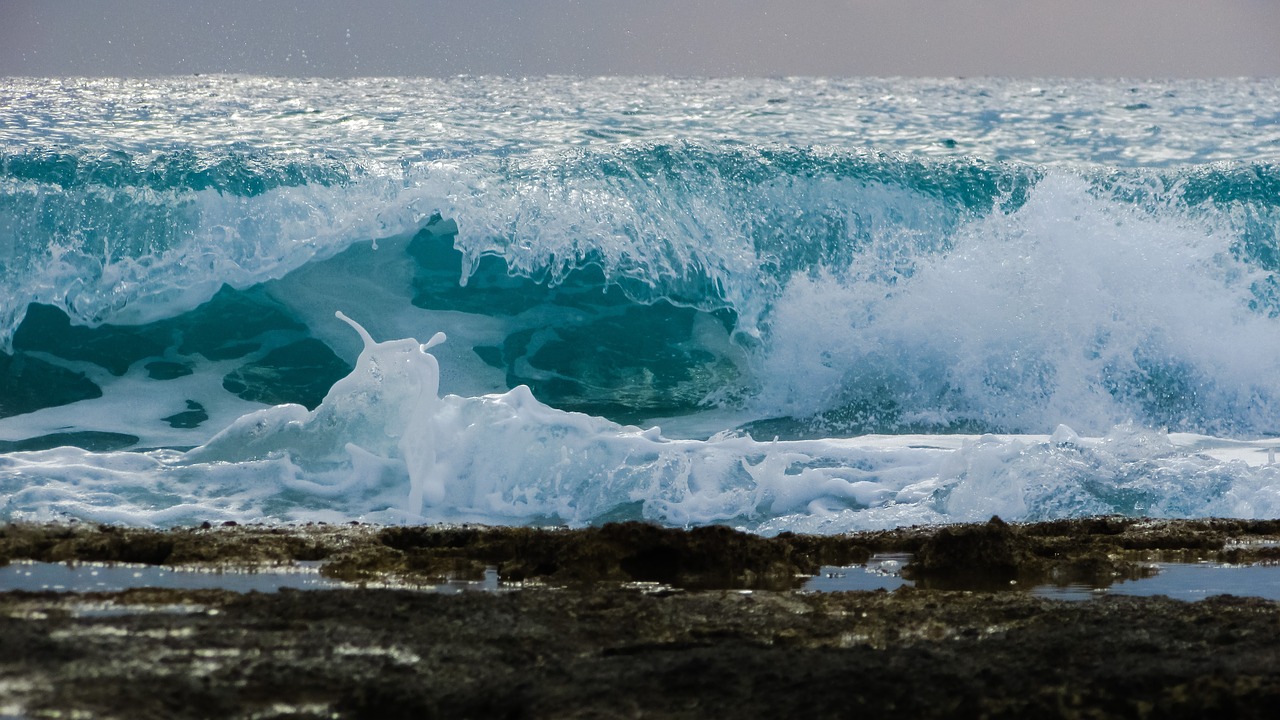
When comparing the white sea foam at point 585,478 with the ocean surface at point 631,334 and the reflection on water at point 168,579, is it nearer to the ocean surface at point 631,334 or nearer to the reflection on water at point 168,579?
the ocean surface at point 631,334

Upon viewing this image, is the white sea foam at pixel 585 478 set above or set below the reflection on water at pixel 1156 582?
below

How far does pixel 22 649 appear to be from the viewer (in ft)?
8.07

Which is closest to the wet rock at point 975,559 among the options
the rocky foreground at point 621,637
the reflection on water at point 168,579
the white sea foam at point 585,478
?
the rocky foreground at point 621,637

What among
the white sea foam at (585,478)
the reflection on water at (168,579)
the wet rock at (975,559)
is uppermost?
the reflection on water at (168,579)

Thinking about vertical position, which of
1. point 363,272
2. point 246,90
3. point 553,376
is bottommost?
point 553,376

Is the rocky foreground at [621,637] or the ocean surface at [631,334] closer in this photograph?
Answer: the rocky foreground at [621,637]

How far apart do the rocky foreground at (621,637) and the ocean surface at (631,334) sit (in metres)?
A: 1.74

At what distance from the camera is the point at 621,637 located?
2832 millimetres

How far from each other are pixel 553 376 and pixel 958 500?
4.60m

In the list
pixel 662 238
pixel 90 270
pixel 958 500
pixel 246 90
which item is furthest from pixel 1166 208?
pixel 246 90

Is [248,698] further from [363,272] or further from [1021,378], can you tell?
[363,272]

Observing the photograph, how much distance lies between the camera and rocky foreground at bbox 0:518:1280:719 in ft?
7.65

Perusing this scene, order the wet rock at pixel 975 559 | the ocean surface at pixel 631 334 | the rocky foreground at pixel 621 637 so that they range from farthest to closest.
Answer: the ocean surface at pixel 631 334, the wet rock at pixel 975 559, the rocky foreground at pixel 621 637

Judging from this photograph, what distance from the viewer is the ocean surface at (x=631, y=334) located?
18.8ft
